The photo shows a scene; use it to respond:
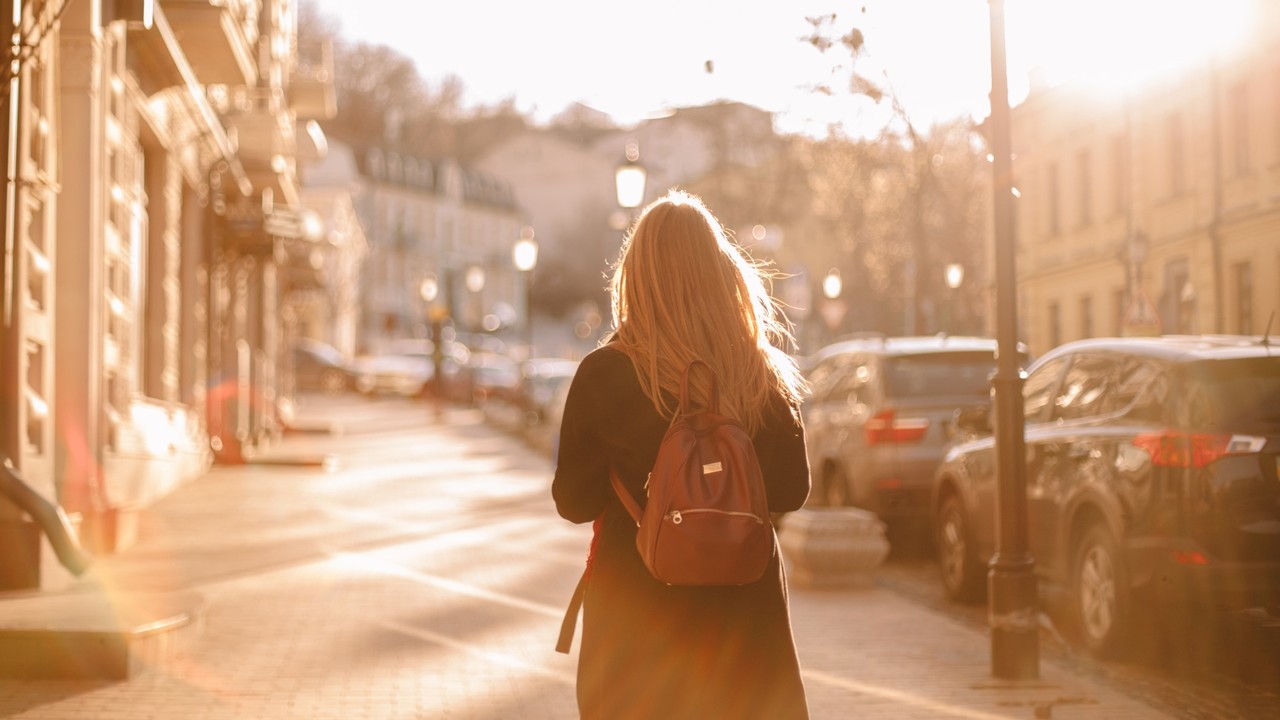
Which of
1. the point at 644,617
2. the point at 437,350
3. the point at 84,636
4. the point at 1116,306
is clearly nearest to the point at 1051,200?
the point at 1116,306

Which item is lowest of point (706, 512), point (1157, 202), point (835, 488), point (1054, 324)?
point (835, 488)

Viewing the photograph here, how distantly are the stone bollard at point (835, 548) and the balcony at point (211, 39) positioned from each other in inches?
321

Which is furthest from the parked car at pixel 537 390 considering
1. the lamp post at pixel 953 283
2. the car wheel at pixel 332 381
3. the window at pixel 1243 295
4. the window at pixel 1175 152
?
the car wheel at pixel 332 381

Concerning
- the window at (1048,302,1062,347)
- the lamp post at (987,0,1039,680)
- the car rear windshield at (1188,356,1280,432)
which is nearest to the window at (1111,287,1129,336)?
the window at (1048,302,1062,347)

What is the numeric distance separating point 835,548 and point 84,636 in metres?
5.72

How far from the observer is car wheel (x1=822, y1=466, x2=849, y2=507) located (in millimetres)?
14836

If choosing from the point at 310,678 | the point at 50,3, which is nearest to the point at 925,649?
the point at 310,678

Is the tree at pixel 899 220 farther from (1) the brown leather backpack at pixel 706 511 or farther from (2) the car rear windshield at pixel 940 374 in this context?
(1) the brown leather backpack at pixel 706 511

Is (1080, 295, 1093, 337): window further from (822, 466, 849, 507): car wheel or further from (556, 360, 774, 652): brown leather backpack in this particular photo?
(556, 360, 774, 652): brown leather backpack

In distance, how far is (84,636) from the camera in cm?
763

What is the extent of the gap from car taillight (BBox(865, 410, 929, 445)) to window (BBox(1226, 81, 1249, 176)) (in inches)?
542

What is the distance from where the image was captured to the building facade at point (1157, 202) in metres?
23.6

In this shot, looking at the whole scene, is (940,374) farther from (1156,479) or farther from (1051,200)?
(1051,200)

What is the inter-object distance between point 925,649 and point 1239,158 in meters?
19.6
